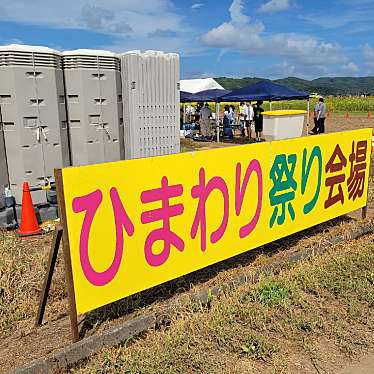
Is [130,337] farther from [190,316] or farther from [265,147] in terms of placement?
[265,147]

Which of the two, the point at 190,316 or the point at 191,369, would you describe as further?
the point at 190,316

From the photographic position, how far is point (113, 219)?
2.89 meters

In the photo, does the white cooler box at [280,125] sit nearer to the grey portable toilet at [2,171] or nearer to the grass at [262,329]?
the grass at [262,329]

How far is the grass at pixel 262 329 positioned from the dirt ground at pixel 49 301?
218mm

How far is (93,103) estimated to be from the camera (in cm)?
622

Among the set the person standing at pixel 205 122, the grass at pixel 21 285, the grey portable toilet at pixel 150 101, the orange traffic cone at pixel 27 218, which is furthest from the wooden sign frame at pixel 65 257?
the person standing at pixel 205 122

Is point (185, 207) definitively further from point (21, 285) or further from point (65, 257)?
point (21, 285)

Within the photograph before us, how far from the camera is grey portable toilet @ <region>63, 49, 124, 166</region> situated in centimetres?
605

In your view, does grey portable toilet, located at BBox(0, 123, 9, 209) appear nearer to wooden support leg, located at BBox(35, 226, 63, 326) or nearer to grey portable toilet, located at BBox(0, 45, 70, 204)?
grey portable toilet, located at BBox(0, 45, 70, 204)

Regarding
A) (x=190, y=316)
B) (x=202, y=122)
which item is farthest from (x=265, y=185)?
(x=202, y=122)

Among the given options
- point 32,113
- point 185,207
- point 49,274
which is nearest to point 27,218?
point 32,113

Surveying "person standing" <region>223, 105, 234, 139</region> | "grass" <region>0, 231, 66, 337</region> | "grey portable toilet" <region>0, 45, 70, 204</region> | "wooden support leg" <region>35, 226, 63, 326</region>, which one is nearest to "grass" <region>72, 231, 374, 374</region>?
"wooden support leg" <region>35, 226, 63, 326</region>

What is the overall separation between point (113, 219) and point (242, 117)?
17824mm

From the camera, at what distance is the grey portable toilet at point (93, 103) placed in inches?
238
